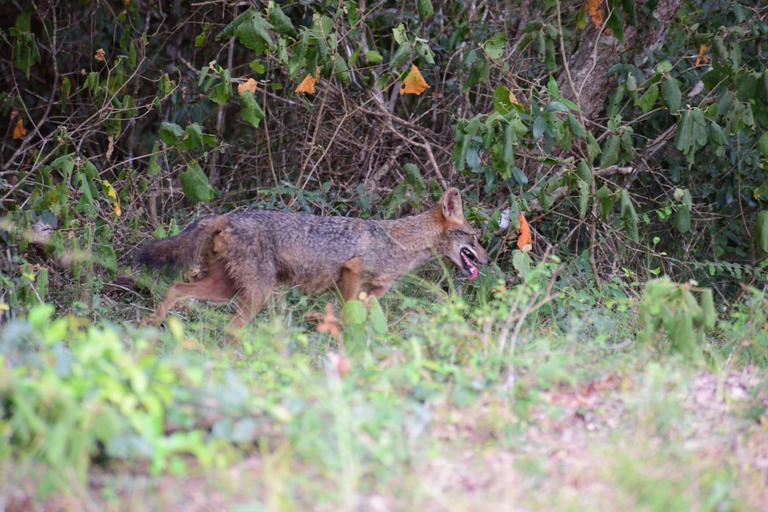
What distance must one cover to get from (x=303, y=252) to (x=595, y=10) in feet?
11.6

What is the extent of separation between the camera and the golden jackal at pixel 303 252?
672 cm

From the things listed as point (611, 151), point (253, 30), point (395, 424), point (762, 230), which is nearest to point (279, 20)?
point (253, 30)

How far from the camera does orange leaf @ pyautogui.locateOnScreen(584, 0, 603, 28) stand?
7746 mm

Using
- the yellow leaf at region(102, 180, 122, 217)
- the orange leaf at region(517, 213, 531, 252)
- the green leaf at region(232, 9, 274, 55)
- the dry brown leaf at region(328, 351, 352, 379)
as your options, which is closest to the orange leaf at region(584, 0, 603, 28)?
the orange leaf at region(517, 213, 531, 252)

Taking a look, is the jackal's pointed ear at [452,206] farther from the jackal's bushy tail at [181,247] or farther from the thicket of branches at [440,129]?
the jackal's bushy tail at [181,247]

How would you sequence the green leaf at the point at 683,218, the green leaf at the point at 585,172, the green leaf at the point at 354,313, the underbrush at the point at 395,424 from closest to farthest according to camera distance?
the underbrush at the point at 395,424 < the green leaf at the point at 354,313 < the green leaf at the point at 585,172 < the green leaf at the point at 683,218

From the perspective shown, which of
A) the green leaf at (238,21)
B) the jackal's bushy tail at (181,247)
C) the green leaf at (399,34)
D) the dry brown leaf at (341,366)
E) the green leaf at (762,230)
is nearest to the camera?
the dry brown leaf at (341,366)

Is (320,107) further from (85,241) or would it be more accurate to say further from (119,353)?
(119,353)

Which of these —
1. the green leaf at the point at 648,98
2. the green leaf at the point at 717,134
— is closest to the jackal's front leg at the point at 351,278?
the green leaf at the point at 648,98

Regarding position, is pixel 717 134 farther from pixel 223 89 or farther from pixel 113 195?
pixel 113 195

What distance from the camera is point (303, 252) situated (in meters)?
7.09

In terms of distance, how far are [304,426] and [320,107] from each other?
18.5 ft

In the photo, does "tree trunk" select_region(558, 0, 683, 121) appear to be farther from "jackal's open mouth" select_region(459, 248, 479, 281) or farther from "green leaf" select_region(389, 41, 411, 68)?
"green leaf" select_region(389, 41, 411, 68)

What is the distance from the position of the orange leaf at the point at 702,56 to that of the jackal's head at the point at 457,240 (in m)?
2.78
